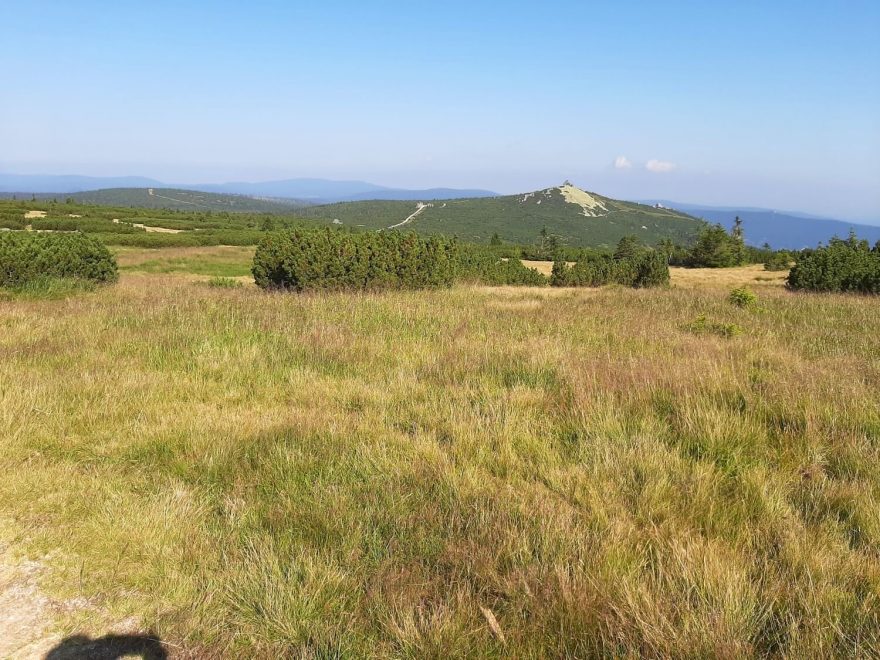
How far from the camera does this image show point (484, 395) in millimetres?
4738

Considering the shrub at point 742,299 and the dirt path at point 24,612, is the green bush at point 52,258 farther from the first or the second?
the shrub at point 742,299

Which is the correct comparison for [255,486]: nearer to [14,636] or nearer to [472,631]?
[14,636]

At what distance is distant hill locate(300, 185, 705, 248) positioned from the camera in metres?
154

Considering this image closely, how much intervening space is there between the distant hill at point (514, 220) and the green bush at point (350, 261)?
12704 centimetres

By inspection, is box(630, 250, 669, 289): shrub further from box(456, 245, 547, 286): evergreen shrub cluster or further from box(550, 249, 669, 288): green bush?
box(456, 245, 547, 286): evergreen shrub cluster

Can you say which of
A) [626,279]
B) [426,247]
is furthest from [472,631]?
[626,279]

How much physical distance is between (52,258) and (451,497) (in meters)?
16.5

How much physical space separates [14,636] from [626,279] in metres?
44.4

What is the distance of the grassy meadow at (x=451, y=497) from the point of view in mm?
2012

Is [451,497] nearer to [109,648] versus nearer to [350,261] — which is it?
[109,648]

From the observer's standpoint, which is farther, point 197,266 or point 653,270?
point 653,270

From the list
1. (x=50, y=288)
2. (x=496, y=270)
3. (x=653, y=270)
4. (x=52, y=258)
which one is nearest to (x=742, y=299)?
(x=50, y=288)

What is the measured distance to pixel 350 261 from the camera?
14852mm

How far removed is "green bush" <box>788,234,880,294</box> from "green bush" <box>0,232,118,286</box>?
30.9 meters
